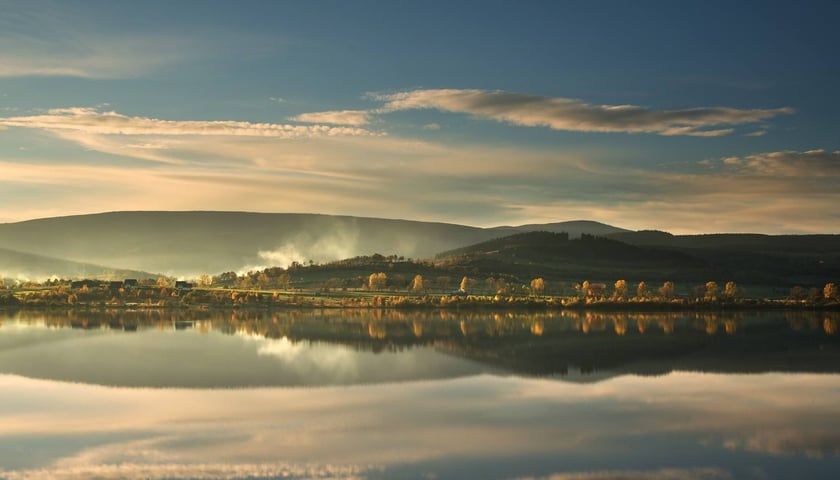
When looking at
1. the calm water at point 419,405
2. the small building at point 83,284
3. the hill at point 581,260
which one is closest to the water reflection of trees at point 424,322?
the calm water at point 419,405

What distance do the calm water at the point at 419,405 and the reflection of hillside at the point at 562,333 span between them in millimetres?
387

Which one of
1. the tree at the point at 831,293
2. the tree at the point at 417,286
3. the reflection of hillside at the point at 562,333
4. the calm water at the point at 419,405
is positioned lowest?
the calm water at the point at 419,405

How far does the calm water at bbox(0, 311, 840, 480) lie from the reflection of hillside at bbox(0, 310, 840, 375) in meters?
0.39

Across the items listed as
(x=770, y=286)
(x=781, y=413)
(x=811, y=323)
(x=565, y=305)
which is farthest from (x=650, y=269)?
(x=781, y=413)

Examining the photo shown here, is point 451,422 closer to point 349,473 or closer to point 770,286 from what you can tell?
point 349,473

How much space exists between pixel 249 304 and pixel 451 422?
6987 cm

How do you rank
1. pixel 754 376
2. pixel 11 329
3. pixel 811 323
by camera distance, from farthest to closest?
pixel 811 323 < pixel 11 329 < pixel 754 376

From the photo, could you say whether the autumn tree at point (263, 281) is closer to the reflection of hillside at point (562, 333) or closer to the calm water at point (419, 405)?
the reflection of hillside at point (562, 333)

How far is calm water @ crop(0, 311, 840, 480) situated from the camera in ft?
72.8

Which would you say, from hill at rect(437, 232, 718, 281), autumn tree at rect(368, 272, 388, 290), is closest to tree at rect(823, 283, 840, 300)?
hill at rect(437, 232, 718, 281)

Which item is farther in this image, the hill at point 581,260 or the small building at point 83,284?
the hill at point 581,260

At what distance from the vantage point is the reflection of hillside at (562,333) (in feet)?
146

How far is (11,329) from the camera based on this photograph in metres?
64.2

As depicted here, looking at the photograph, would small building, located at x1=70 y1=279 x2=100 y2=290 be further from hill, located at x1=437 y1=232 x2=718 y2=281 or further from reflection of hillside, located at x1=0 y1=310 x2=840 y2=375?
hill, located at x1=437 y1=232 x2=718 y2=281
